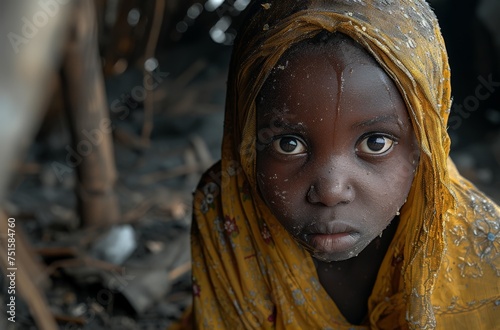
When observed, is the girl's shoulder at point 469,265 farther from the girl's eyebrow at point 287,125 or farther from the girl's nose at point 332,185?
the girl's eyebrow at point 287,125

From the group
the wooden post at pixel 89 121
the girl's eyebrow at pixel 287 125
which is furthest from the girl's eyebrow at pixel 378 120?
the wooden post at pixel 89 121

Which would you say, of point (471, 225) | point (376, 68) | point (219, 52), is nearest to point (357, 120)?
point (376, 68)

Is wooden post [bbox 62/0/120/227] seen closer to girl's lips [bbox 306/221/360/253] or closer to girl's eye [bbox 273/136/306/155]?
girl's eye [bbox 273/136/306/155]

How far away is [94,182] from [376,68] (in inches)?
86.4

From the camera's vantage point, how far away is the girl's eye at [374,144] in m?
1.47

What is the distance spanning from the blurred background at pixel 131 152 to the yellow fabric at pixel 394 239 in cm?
60

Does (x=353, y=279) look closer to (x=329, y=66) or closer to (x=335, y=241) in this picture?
(x=335, y=241)

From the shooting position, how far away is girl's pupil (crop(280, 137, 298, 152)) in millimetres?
1498

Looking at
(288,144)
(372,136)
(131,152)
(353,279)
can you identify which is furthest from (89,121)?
(372,136)

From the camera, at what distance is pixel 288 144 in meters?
1.50

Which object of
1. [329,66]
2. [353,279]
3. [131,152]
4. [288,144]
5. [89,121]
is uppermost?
[131,152]

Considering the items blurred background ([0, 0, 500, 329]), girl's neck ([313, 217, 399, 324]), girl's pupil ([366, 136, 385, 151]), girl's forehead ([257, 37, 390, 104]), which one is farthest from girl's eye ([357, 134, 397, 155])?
blurred background ([0, 0, 500, 329])

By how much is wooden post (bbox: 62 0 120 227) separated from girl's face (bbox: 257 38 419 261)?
5.51 feet

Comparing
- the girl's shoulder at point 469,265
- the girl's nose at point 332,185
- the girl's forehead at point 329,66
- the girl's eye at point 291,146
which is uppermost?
the girl's forehead at point 329,66
